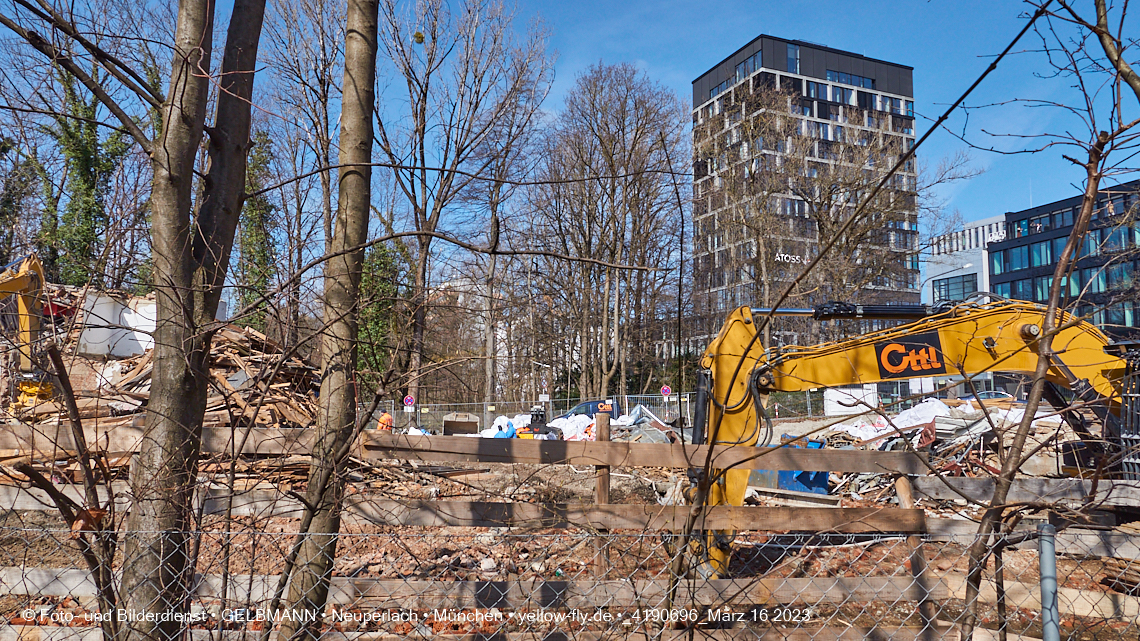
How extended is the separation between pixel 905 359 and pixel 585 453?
294cm

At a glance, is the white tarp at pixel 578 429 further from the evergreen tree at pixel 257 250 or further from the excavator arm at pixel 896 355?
the evergreen tree at pixel 257 250

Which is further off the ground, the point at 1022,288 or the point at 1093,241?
the point at 1022,288

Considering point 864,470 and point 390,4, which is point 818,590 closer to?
point 864,470

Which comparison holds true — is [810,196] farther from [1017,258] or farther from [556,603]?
[1017,258]

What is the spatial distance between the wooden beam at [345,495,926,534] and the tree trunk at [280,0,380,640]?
3.14 feet

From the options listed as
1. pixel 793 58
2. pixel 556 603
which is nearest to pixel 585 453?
pixel 556 603

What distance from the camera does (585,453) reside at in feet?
15.4

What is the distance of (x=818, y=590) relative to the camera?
13.8 feet

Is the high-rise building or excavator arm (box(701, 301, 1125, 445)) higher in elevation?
the high-rise building

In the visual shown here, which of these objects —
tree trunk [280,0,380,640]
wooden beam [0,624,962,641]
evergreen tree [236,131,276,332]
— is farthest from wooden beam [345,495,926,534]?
evergreen tree [236,131,276,332]

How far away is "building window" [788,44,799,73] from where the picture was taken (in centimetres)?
5619

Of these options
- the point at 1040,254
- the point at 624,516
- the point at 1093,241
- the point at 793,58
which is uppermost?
the point at 793,58

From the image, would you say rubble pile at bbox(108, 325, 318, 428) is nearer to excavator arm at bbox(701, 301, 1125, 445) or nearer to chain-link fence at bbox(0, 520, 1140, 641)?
chain-link fence at bbox(0, 520, 1140, 641)

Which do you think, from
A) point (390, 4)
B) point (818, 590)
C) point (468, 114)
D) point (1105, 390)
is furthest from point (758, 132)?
point (818, 590)
